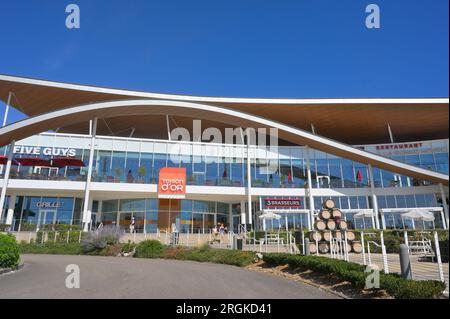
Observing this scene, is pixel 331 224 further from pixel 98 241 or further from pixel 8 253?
pixel 8 253

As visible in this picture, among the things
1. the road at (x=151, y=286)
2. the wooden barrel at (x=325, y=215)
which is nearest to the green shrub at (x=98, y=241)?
the road at (x=151, y=286)

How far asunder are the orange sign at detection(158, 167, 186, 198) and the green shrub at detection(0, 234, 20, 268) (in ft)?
53.6

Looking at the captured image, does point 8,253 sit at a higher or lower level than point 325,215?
lower

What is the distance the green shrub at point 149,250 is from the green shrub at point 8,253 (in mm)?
6896

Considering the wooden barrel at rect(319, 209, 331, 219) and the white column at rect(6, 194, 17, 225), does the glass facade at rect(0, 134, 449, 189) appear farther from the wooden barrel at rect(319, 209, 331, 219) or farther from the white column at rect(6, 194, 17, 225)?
the wooden barrel at rect(319, 209, 331, 219)

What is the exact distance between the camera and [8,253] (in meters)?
11.7

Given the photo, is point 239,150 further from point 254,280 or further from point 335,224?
point 254,280

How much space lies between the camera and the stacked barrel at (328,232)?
52.3ft

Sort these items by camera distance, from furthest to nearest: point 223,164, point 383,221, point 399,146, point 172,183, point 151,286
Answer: point 399,146, point 223,164, point 383,221, point 172,183, point 151,286

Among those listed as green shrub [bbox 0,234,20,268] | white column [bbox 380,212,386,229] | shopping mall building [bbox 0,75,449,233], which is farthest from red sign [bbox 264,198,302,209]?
green shrub [bbox 0,234,20,268]

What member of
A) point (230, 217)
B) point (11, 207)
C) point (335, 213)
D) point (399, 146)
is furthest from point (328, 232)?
point (11, 207)

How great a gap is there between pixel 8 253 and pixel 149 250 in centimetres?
761

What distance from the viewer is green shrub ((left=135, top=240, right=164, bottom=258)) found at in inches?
715
